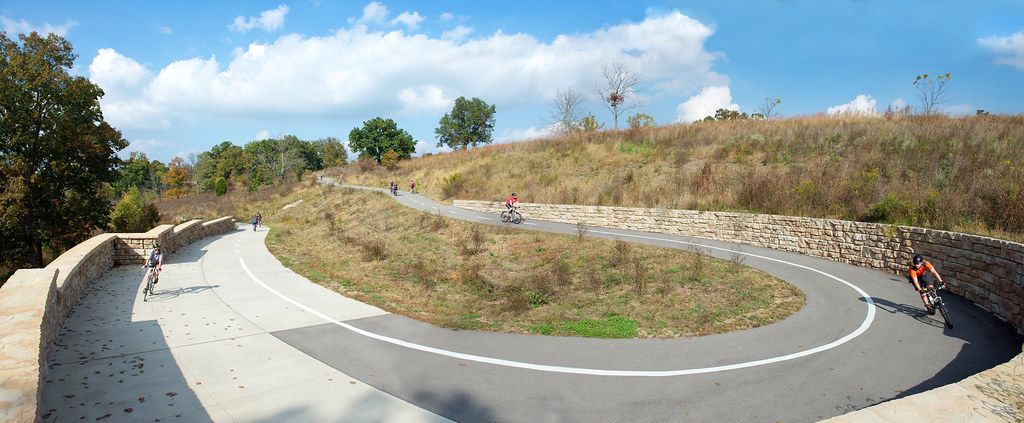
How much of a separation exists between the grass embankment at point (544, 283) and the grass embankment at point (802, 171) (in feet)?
19.9

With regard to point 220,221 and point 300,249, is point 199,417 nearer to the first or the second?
point 300,249

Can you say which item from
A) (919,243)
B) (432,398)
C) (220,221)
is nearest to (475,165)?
(220,221)

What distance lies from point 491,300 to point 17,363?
30.0 ft

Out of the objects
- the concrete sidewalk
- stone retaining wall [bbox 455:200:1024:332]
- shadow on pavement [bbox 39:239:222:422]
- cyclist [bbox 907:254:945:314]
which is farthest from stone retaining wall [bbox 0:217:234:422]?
stone retaining wall [bbox 455:200:1024:332]

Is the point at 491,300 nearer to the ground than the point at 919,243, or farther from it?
nearer to the ground

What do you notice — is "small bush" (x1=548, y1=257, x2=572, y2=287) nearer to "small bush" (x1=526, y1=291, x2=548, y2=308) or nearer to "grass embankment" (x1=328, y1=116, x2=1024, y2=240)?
"small bush" (x1=526, y1=291, x2=548, y2=308)

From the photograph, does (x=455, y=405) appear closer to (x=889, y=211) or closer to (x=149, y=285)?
(x=149, y=285)

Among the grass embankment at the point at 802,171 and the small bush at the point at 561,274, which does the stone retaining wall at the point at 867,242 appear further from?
the small bush at the point at 561,274

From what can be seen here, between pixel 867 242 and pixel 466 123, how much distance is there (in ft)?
299

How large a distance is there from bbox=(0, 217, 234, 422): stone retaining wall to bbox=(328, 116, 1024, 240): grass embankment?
684 inches

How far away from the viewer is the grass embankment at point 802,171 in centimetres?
1461

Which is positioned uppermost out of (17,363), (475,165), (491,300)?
(475,165)

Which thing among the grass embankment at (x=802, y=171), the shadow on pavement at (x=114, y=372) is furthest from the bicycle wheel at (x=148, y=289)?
the grass embankment at (x=802, y=171)

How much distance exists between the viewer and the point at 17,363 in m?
5.12
